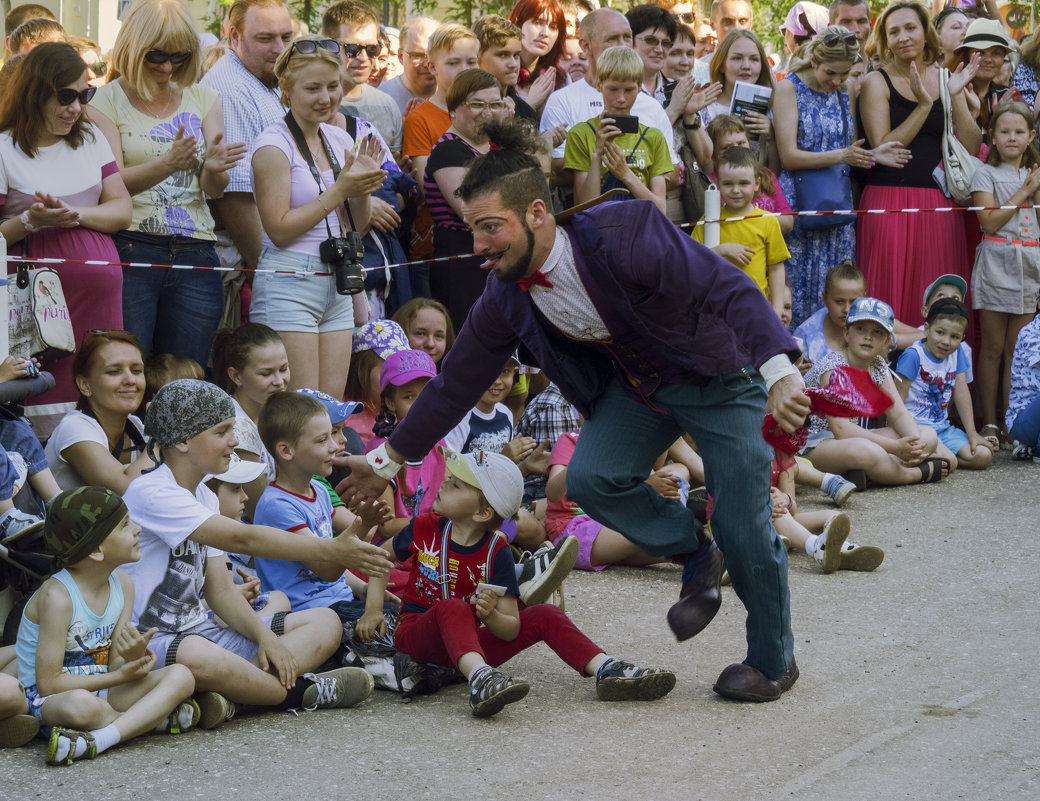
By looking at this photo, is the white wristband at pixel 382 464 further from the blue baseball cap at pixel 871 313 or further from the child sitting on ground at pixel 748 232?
the blue baseball cap at pixel 871 313

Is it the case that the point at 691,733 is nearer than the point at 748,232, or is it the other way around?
the point at 691,733

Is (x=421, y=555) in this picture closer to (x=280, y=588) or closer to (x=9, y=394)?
(x=280, y=588)

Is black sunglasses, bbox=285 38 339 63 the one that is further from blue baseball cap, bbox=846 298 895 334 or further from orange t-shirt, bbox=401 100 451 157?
blue baseball cap, bbox=846 298 895 334

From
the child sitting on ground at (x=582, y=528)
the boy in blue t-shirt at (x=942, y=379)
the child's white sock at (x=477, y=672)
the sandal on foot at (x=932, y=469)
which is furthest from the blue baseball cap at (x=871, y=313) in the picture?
the child's white sock at (x=477, y=672)

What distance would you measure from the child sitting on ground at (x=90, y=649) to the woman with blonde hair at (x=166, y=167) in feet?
6.66

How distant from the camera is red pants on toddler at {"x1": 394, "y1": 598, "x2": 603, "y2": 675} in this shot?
4.45m

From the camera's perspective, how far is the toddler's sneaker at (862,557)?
6027 millimetres

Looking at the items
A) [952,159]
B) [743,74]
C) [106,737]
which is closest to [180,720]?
[106,737]

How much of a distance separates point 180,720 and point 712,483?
1809mm

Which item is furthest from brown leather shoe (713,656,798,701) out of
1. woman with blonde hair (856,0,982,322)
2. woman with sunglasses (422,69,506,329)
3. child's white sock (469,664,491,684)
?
woman with blonde hair (856,0,982,322)

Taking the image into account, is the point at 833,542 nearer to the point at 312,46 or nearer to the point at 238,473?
the point at 238,473

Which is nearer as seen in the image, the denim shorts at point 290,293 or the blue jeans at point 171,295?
the blue jeans at point 171,295

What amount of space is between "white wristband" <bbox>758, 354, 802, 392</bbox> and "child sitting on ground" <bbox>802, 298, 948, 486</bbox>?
3.62m

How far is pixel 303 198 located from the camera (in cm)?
607
